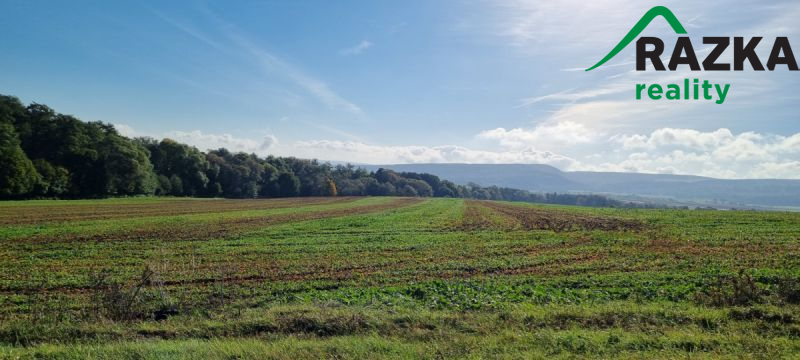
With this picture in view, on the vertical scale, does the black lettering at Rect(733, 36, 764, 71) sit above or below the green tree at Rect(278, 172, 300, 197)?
above

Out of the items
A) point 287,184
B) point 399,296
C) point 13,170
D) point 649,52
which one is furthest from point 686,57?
point 287,184

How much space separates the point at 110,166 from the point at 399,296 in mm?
72679

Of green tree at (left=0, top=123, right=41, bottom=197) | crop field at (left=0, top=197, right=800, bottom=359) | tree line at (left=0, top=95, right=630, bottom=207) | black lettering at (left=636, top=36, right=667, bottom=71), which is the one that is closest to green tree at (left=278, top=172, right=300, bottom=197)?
tree line at (left=0, top=95, right=630, bottom=207)

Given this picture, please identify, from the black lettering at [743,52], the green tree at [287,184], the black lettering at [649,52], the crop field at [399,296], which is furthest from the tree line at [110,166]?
the black lettering at [743,52]

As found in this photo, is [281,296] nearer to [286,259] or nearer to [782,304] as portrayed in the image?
[286,259]

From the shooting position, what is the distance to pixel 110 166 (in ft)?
220

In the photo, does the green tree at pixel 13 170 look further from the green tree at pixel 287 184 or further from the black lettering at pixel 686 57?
the black lettering at pixel 686 57

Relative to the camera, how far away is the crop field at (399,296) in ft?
21.9

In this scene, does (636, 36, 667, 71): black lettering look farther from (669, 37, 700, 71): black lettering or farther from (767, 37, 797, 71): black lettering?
(767, 37, 797, 71): black lettering

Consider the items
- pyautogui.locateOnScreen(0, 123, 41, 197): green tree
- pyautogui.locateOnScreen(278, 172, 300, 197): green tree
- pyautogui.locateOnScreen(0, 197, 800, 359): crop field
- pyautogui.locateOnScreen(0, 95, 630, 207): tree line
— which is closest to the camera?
pyautogui.locateOnScreen(0, 197, 800, 359): crop field

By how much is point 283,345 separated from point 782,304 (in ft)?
32.2

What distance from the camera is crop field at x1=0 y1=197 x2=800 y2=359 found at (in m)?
6.68

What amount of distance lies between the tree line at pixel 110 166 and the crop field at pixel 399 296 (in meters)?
40.4

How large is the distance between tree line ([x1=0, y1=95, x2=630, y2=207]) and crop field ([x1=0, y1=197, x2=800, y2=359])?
40.4 metres
